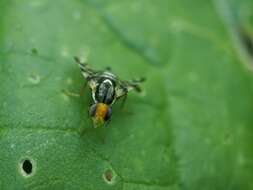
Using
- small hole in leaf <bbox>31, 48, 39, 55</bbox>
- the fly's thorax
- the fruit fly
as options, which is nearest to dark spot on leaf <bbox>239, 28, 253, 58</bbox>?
the fruit fly

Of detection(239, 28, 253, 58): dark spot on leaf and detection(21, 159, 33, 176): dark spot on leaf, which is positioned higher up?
detection(239, 28, 253, 58): dark spot on leaf

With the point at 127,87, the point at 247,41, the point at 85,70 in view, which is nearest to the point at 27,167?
the point at 85,70

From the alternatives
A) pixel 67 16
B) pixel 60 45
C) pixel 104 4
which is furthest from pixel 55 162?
pixel 104 4

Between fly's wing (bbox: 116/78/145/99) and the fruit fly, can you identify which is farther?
fly's wing (bbox: 116/78/145/99)

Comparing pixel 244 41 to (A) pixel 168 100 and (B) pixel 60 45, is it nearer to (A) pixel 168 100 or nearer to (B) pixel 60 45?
(A) pixel 168 100

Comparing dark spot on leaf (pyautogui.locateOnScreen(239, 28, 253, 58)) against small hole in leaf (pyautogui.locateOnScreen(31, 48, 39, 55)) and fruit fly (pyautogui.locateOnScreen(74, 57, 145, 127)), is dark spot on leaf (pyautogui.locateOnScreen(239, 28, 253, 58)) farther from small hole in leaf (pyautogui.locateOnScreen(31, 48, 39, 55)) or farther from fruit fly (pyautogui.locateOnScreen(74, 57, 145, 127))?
small hole in leaf (pyautogui.locateOnScreen(31, 48, 39, 55))

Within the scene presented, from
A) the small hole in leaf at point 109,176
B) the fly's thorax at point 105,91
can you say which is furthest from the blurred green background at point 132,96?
the fly's thorax at point 105,91
